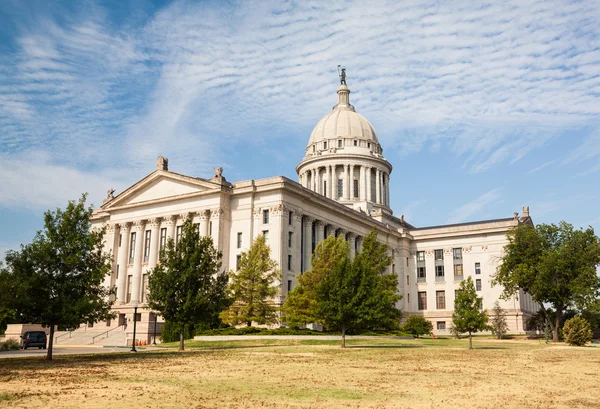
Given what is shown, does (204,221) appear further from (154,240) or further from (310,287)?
(310,287)

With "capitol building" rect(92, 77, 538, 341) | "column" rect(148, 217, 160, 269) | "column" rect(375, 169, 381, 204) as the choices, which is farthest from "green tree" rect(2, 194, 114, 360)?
"column" rect(375, 169, 381, 204)

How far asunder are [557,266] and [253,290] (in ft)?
117

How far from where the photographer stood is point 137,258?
2867 inches

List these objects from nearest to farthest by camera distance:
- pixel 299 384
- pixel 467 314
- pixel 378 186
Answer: pixel 299 384
pixel 467 314
pixel 378 186

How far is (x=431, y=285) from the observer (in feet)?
310

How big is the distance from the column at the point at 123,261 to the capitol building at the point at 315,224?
A: 5.1 inches

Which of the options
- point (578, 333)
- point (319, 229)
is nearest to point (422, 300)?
point (319, 229)

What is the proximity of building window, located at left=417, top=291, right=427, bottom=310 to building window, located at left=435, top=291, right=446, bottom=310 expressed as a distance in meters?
2.08

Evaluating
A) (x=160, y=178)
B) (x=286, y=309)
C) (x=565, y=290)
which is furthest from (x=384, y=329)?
(x=160, y=178)

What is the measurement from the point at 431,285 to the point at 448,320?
255 inches

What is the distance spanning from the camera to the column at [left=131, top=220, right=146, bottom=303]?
71.1 m

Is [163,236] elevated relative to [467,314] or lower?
elevated

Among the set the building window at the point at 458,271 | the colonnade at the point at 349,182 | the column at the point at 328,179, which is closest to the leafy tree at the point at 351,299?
the building window at the point at 458,271

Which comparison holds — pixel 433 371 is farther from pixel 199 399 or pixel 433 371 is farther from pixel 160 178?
pixel 160 178
